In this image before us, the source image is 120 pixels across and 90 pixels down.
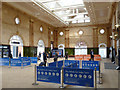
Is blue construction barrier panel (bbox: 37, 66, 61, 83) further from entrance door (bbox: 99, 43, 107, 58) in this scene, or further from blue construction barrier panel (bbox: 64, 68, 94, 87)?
entrance door (bbox: 99, 43, 107, 58)

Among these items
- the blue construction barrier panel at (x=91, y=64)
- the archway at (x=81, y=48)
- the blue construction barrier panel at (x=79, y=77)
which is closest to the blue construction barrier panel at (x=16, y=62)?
the blue construction barrier panel at (x=91, y=64)

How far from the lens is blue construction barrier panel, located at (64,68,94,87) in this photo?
5.37 metres

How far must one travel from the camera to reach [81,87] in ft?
18.9

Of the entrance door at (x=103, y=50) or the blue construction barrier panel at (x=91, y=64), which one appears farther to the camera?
the entrance door at (x=103, y=50)

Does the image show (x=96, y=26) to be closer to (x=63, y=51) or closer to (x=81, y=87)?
(x=63, y=51)

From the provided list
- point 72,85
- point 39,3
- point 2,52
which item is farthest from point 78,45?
point 72,85

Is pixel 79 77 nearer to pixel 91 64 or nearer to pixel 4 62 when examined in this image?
Result: pixel 91 64

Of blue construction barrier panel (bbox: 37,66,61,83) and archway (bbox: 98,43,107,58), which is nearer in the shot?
blue construction barrier panel (bbox: 37,66,61,83)

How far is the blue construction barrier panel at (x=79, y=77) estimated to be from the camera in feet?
17.6

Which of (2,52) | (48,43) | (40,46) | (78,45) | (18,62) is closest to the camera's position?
(18,62)

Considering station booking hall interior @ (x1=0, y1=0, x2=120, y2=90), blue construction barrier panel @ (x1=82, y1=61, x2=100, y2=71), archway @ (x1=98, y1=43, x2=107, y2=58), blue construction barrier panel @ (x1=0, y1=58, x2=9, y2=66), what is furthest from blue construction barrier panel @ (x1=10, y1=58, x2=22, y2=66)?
archway @ (x1=98, y1=43, x2=107, y2=58)

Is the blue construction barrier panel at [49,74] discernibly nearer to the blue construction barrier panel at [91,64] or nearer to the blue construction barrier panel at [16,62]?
the blue construction barrier panel at [91,64]

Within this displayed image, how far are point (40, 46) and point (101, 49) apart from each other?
45.3 ft

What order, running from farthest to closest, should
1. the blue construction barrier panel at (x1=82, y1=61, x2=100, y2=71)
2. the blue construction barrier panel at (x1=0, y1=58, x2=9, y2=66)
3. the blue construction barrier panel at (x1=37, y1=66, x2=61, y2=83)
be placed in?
1. the blue construction barrier panel at (x1=0, y1=58, x2=9, y2=66)
2. the blue construction barrier panel at (x1=82, y1=61, x2=100, y2=71)
3. the blue construction barrier panel at (x1=37, y1=66, x2=61, y2=83)
